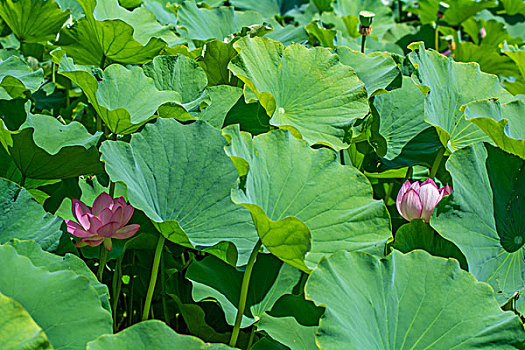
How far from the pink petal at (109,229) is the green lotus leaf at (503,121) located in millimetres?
691

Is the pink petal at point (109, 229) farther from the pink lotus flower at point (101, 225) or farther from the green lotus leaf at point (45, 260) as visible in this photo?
the green lotus leaf at point (45, 260)

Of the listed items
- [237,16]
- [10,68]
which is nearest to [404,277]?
[10,68]

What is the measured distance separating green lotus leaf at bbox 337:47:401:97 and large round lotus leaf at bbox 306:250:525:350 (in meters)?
0.60

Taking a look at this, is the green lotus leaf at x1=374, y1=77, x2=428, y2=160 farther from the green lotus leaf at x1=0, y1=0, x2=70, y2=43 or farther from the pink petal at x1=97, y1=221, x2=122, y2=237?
the green lotus leaf at x1=0, y1=0, x2=70, y2=43

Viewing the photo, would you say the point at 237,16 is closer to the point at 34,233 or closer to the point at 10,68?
the point at 10,68

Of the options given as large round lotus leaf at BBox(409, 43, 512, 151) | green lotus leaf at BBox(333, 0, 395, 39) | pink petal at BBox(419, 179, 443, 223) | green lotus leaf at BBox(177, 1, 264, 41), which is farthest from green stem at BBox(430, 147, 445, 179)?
green lotus leaf at BBox(333, 0, 395, 39)

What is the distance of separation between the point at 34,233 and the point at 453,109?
37.9 inches

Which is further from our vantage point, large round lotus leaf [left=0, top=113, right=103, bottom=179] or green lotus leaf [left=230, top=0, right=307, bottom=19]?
green lotus leaf [left=230, top=0, right=307, bottom=19]

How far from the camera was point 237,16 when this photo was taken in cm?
205

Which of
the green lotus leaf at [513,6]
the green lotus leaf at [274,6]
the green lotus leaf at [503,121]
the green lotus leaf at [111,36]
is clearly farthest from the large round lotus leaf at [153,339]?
the green lotus leaf at [513,6]

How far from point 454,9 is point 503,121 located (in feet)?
6.16

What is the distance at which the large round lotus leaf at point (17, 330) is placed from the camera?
0.69 metres

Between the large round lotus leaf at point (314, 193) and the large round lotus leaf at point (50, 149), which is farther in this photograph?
the large round lotus leaf at point (50, 149)

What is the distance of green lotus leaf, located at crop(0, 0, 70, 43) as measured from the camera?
1802 millimetres
